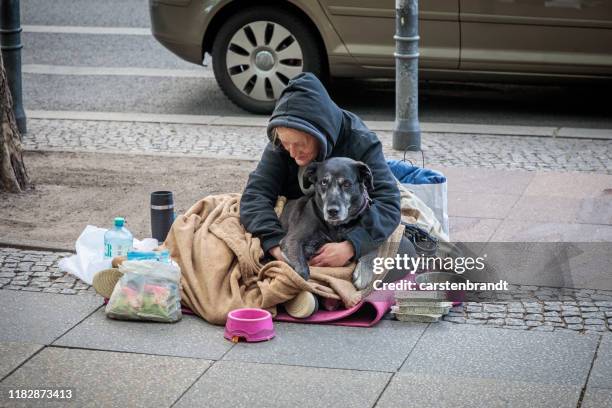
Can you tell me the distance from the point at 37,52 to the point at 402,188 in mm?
7666

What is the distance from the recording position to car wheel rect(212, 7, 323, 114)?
31.5 ft

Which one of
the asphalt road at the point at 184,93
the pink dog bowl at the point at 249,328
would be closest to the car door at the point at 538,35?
the asphalt road at the point at 184,93

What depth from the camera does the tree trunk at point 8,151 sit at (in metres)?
7.35

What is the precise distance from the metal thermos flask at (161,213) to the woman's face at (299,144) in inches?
39.6

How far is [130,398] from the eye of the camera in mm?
4359

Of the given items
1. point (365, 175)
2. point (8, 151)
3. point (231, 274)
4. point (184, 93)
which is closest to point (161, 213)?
point (231, 274)

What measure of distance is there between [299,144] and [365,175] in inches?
13.7

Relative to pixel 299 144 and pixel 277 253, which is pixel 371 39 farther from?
pixel 277 253

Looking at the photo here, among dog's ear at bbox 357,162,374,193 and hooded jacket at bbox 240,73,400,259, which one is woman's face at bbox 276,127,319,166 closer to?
hooded jacket at bbox 240,73,400,259

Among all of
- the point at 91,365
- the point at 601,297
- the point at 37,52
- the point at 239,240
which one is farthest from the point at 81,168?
the point at 37,52

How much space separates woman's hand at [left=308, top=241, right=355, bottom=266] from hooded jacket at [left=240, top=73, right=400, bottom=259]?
41 mm

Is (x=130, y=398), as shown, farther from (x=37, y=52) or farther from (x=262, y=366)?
(x=37, y=52)

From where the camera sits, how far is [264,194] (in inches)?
220

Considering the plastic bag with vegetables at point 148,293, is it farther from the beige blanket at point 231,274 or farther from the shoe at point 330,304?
the shoe at point 330,304
